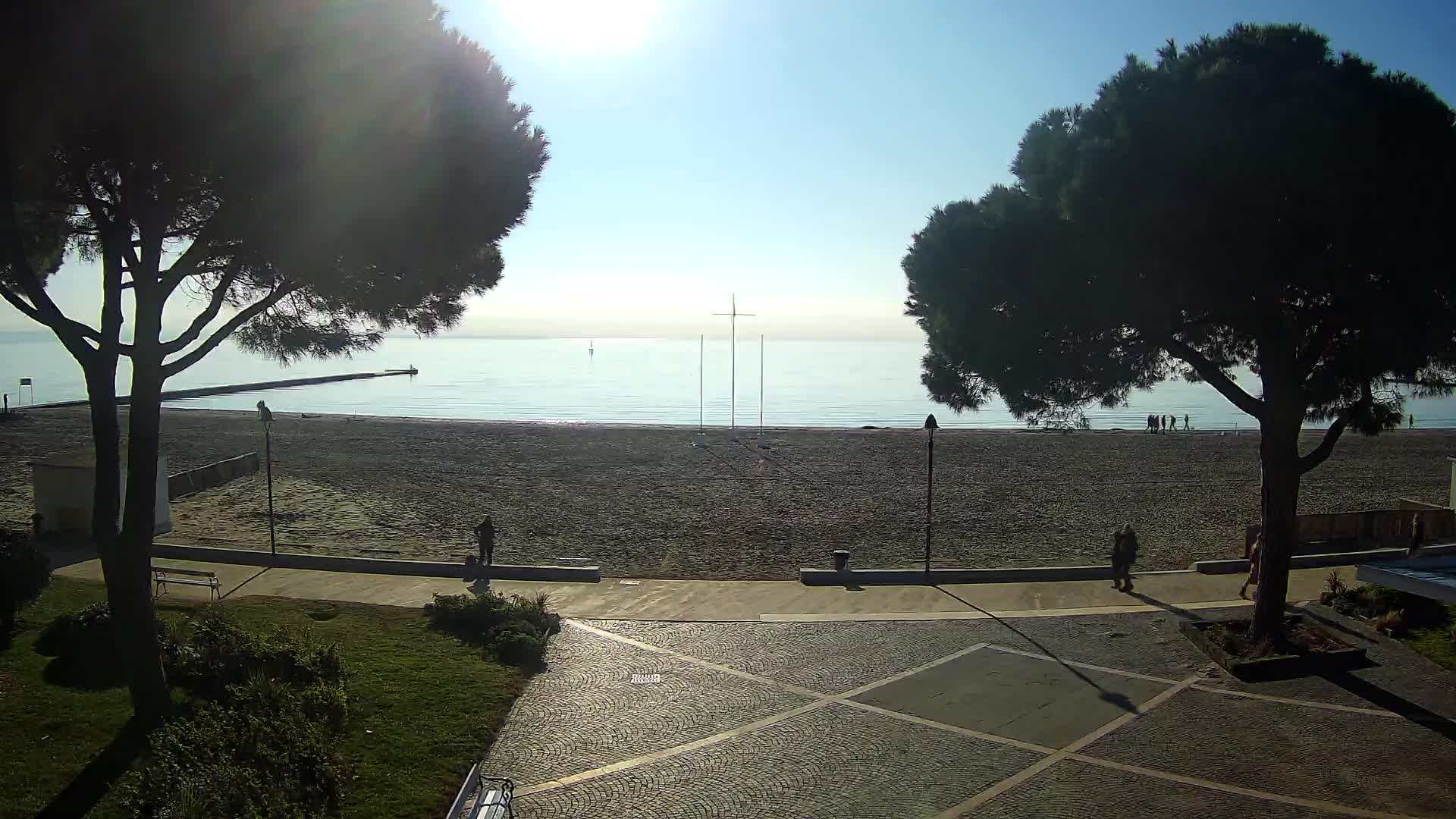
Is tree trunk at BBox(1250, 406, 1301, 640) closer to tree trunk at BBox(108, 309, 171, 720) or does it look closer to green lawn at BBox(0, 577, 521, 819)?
green lawn at BBox(0, 577, 521, 819)

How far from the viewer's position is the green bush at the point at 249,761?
6.60 m

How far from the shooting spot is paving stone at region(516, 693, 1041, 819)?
829 centimetres

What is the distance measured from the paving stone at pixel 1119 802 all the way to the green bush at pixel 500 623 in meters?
6.45

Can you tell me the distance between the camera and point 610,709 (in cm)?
1063

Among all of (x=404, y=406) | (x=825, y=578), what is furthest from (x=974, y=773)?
(x=404, y=406)

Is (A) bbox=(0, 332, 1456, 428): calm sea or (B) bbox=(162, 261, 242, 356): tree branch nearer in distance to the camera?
(B) bbox=(162, 261, 242, 356): tree branch

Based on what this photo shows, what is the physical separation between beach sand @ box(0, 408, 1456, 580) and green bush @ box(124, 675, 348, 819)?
1010cm

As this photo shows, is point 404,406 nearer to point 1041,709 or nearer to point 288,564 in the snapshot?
point 288,564

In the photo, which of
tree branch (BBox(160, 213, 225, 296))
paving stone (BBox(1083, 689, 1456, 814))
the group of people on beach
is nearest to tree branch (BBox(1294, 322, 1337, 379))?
paving stone (BBox(1083, 689, 1456, 814))

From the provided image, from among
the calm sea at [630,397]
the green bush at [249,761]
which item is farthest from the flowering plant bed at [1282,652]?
the calm sea at [630,397]

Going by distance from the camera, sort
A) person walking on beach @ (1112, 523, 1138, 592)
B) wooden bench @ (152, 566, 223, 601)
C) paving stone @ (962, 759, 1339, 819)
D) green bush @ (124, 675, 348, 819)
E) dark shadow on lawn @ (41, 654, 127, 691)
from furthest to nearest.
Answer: person walking on beach @ (1112, 523, 1138, 592), wooden bench @ (152, 566, 223, 601), dark shadow on lawn @ (41, 654, 127, 691), paving stone @ (962, 759, 1339, 819), green bush @ (124, 675, 348, 819)

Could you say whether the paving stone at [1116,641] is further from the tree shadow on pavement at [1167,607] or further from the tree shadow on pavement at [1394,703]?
the tree shadow on pavement at [1394,703]

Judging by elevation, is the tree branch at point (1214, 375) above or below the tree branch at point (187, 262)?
below

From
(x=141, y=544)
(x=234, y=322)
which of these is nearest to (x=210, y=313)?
(x=234, y=322)
